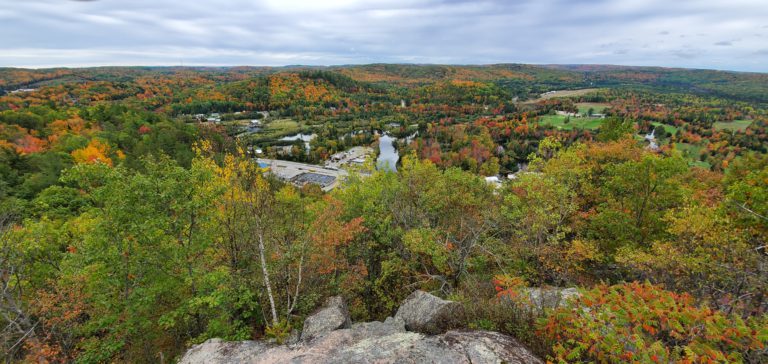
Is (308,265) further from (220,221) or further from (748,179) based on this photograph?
(748,179)

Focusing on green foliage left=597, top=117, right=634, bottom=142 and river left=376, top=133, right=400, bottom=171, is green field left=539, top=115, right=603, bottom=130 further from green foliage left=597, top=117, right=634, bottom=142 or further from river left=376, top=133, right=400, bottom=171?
green foliage left=597, top=117, right=634, bottom=142

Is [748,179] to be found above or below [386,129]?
above

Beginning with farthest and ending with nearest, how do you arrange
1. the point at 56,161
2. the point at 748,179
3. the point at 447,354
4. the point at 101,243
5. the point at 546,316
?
the point at 56,161 < the point at 748,179 < the point at 101,243 < the point at 546,316 < the point at 447,354

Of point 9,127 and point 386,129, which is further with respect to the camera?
point 386,129

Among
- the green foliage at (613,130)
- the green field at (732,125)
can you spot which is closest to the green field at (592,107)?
the green field at (732,125)

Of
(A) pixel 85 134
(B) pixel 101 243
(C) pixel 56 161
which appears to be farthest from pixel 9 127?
(B) pixel 101 243

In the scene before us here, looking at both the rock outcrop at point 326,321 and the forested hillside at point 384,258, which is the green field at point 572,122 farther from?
the rock outcrop at point 326,321
